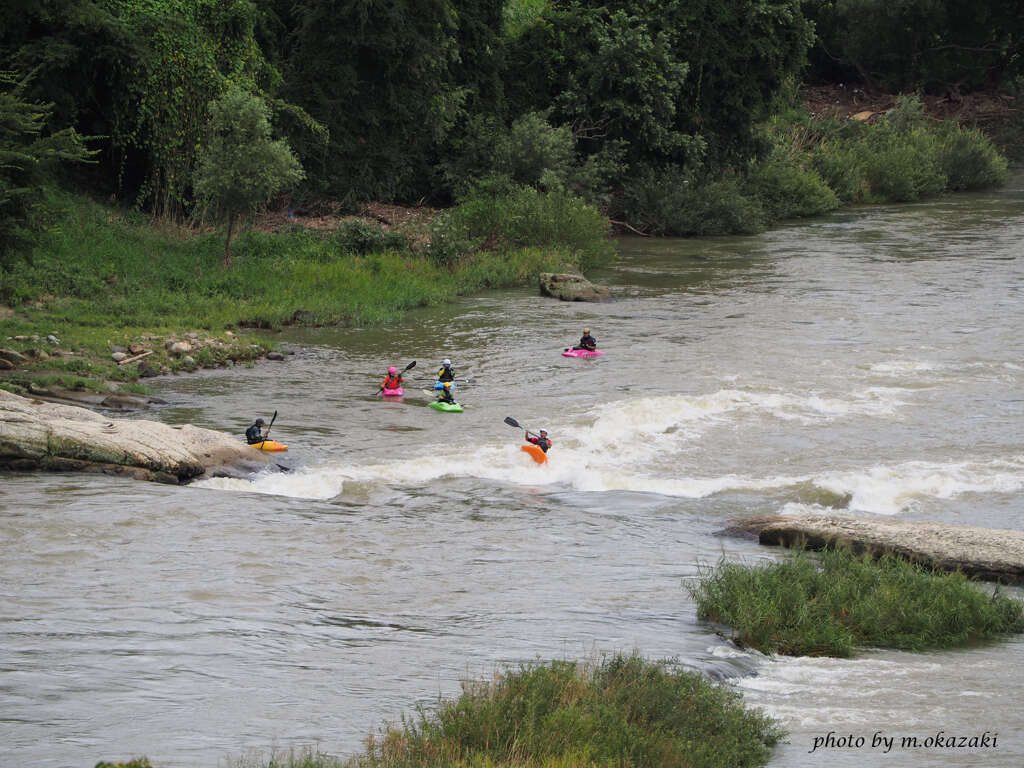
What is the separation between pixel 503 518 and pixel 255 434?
4414 millimetres

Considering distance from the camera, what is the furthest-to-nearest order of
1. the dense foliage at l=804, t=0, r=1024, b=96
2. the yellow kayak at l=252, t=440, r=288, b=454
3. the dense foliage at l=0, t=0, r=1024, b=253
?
1. the dense foliage at l=804, t=0, r=1024, b=96
2. the dense foliage at l=0, t=0, r=1024, b=253
3. the yellow kayak at l=252, t=440, r=288, b=454

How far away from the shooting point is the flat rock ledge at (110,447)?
14861 millimetres

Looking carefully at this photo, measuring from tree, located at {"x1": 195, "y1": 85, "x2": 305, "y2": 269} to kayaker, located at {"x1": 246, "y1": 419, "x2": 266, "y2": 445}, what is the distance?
37.4 feet

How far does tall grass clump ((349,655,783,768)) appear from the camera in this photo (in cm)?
702

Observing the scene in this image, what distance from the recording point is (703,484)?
16.1 meters

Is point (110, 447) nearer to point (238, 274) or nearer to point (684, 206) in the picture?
point (238, 274)

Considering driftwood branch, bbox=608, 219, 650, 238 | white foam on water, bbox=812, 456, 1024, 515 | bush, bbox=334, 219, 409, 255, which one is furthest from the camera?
driftwood branch, bbox=608, 219, 650, 238

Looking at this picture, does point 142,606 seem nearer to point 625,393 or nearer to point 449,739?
point 449,739

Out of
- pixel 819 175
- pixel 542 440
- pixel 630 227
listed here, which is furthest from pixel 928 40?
pixel 542 440

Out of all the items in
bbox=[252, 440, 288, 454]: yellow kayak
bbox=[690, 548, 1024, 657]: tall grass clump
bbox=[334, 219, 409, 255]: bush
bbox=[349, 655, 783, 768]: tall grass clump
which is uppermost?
bbox=[334, 219, 409, 255]: bush

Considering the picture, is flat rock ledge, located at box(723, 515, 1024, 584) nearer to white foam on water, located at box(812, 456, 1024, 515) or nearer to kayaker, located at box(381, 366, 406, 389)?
white foam on water, located at box(812, 456, 1024, 515)

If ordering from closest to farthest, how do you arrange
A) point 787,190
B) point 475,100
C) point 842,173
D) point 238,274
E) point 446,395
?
1. point 446,395
2. point 238,274
3. point 475,100
4. point 787,190
5. point 842,173

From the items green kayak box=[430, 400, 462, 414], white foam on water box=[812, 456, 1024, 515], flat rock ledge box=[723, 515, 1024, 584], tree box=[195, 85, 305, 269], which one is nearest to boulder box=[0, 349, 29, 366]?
green kayak box=[430, 400, 462, 414]

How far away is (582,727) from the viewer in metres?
7.30
